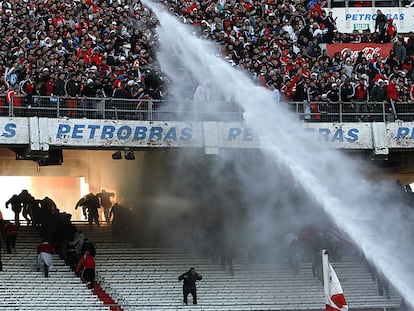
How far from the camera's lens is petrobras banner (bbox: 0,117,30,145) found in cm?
2597

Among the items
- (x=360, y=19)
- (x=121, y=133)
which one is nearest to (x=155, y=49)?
(x=121, y=133)

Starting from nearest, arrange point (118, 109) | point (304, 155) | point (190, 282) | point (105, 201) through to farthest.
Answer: point (190, 282), point (118, 109), point (304, 155), point (105, 201)

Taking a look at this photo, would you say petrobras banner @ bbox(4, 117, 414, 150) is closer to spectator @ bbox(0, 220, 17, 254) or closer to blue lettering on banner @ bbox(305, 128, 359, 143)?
blue lettering on banner @ bbox(305, 128, 359, 143)

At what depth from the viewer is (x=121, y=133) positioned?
26.9 meters

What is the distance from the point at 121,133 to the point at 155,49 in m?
3.59

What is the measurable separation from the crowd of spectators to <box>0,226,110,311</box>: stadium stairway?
4.13 m

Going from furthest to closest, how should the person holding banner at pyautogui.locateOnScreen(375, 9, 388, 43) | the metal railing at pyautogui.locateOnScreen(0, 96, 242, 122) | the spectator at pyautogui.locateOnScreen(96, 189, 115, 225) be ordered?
the person holding banner at pyautogui.locateOnScreen(375, 9, 388, 43), the spectator at pyautogui.locateOnScreen(96, 189, 115, 225), the metal railing at pyautogui.locateOnScreen(0, 96, 242, 122)

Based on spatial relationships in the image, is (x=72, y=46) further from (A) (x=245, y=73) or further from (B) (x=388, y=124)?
(B) (x=388, y=124)

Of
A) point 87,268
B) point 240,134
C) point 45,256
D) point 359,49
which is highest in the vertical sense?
point 359,49

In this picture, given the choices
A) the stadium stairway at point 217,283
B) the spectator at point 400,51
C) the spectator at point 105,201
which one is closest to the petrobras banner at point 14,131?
the stadium stairway at point 217,283

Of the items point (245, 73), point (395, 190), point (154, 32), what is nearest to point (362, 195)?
point (395, 190)

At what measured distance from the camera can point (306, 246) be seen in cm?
2934

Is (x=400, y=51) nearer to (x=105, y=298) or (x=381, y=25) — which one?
(x=381, y=25)

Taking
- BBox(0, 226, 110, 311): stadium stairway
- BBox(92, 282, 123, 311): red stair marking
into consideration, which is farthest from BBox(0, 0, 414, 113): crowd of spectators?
BBox(92, 282, 123, 311): red stair marking
